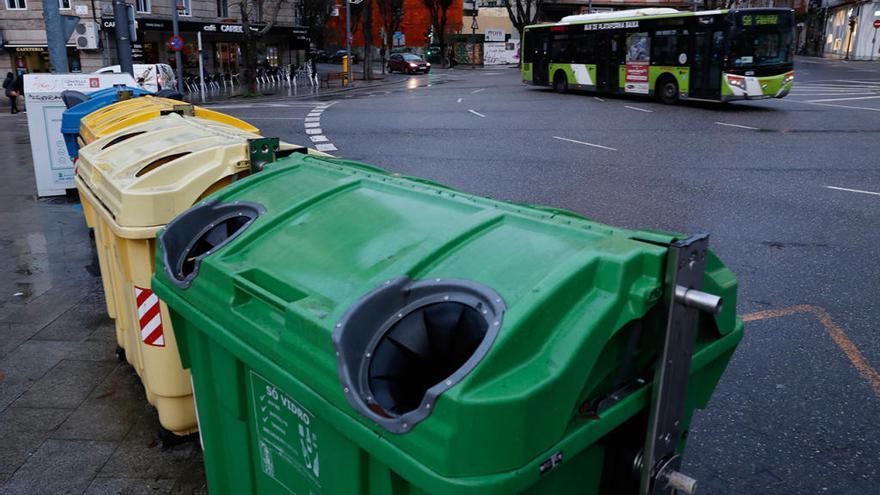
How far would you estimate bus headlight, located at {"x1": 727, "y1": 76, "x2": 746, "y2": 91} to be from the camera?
798 inches

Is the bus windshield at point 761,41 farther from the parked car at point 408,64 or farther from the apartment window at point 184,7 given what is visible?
the parked car at point 408,64

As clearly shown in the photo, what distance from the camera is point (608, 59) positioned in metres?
25.7

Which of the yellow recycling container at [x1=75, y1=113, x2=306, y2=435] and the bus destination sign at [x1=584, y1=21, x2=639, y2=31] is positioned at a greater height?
the bus destination sign at [x1=584, y1=21, x2=639, y2=31]

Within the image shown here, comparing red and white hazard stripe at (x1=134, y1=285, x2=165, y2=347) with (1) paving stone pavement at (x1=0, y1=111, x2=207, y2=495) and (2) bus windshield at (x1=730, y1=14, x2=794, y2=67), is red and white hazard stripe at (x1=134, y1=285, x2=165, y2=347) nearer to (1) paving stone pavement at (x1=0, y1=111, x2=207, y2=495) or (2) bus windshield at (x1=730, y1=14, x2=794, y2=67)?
(1) paving stone pavement at (x1=0, y1=111, x2=207, y2=495)

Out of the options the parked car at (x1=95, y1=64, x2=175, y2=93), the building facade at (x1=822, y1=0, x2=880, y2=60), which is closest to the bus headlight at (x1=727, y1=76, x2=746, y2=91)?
the parked car at (x1=95, y1=64, x2=175, y2=93)

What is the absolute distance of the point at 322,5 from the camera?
6266cm

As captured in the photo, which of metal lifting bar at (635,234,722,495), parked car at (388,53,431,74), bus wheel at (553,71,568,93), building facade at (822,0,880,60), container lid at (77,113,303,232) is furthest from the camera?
building facade at (822,0,880,60)

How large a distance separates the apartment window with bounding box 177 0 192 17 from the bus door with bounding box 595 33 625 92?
2225 cm

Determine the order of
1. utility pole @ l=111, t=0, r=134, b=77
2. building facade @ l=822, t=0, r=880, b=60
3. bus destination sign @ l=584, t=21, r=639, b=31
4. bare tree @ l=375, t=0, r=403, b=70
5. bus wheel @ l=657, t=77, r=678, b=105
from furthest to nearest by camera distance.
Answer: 1. bare tree @ l=375, t=0, r=403, b=70
2. building facade @ l=822, t=0, r=880, b=60
3. bus destination sign @ l=584, t=21, r=639, b=31
4. bus wheel @ l=657, t=77, r=678, b=105
5. utility pole @ l=111, t=0, r=134, b=77

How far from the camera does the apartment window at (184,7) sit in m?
37.9

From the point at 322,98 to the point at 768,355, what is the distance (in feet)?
85.7

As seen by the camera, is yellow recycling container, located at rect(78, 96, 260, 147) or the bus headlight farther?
the bus headlight

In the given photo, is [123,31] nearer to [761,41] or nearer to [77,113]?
[77,113]

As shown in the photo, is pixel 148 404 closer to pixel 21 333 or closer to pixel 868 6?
pixel 21 333
